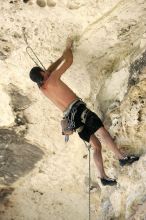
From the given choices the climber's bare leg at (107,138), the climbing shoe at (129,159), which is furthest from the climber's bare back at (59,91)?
the climbing shoe at (129,159)

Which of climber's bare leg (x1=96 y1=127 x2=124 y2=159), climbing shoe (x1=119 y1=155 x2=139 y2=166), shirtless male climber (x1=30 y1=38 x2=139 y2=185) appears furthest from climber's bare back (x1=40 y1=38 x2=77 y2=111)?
climbing shoe (x1=119 y1=155 x2=139 y2=166)

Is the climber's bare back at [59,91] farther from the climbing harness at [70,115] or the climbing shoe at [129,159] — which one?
the climbing shoe at [129,159]

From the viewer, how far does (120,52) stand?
5.36 m

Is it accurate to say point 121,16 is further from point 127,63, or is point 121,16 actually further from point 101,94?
point 101,94

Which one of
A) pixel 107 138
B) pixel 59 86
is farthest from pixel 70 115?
pixel 107 138

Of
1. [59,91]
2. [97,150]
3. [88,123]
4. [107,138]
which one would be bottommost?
[97,150]

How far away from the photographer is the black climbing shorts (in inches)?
185

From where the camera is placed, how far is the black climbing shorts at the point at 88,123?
4707mm

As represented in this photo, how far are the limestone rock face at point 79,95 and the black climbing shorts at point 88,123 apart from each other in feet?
1.73

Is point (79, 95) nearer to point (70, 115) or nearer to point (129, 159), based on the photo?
point (70, 115)

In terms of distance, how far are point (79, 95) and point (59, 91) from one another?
118cm

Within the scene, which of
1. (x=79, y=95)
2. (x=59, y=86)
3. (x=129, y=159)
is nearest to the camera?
(x=59, y=86)

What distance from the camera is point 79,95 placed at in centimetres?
588

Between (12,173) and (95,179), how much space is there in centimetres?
152
